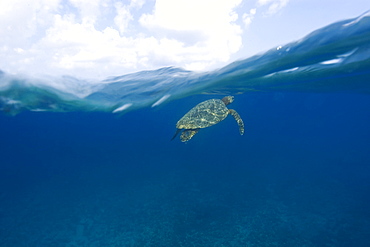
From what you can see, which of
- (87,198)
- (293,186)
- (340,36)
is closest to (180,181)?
(87,198)

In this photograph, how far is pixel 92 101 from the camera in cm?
2134

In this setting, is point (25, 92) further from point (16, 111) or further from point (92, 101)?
point (16, 111)

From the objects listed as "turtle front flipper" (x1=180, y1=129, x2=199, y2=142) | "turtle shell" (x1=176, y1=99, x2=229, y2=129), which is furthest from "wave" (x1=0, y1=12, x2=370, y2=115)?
"turtle front flipper" (x1=180, y1=129, x2=199, y2=142)

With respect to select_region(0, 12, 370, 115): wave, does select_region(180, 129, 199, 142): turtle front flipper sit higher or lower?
lower

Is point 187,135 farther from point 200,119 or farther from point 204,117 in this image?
point 204,117

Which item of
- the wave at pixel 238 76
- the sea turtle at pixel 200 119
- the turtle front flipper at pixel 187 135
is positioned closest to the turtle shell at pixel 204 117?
the sea turtle at pixel 200 119

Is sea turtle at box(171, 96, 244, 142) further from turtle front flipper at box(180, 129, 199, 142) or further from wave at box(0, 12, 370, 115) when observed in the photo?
wave at box(0, 12, 370, 115)

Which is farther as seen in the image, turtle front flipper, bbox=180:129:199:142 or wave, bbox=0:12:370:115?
wave, bbox=0:12:370:115

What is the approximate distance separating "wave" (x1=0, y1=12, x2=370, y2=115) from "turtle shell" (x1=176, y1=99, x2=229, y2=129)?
6.28 meters

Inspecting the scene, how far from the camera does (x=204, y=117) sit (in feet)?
33.8

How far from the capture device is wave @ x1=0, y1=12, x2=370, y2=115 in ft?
39.9

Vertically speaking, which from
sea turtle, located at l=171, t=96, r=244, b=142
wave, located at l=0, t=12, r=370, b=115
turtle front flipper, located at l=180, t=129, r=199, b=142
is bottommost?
turtle front flipper, located at l=180, t=129, r=199, b=142

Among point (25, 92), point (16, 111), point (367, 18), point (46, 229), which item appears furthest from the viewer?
point (16, 111)

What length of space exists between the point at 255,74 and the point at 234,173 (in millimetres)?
9504
